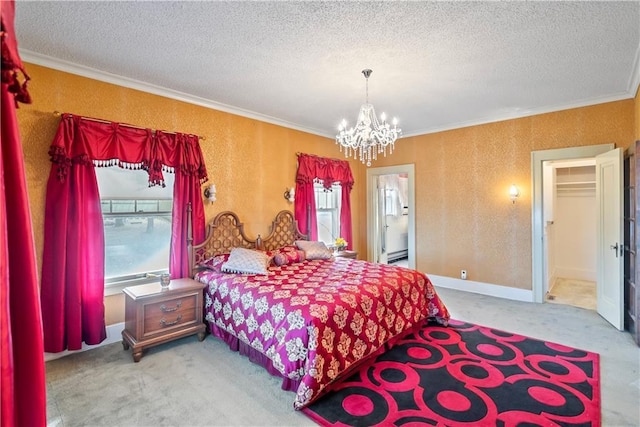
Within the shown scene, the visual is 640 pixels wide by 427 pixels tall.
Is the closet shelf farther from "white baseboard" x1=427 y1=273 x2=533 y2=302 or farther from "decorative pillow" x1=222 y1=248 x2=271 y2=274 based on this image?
"decorative pillow" x1=222 y1=248 x2=271 y2=274

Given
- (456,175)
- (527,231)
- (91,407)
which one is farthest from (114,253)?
(527,231)

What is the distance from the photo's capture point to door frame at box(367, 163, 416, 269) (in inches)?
227

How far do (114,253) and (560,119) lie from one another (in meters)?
5.89

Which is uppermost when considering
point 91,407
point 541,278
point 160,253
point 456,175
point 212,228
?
point 456,175

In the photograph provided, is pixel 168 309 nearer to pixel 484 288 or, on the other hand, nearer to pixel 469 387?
pixel 469 387

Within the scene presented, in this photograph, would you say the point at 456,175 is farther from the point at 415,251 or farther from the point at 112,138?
the point at 112,138

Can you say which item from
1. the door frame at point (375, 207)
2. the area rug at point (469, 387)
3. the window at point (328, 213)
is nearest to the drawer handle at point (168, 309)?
the area rug at point (469, 387)

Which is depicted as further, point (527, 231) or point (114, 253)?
point (527, 231)

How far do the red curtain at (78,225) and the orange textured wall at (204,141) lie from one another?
13cm

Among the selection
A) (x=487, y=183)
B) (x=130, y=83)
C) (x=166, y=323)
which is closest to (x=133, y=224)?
(x=166, y=323)

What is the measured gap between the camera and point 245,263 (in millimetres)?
3551

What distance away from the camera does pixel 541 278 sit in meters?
4.48

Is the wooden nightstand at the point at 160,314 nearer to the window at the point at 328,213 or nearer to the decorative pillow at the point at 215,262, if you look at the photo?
the decorative pillow at the point at 215,262

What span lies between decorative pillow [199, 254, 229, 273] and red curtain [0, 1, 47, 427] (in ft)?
9.01
